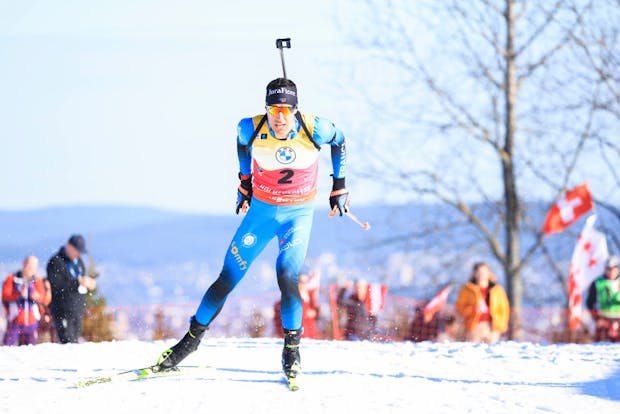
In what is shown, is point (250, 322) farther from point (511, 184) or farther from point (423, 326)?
point (511, 184)

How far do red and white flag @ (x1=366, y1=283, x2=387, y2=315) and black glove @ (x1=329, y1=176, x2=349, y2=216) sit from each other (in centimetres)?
487

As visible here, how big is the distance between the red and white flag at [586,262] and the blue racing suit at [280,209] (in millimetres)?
8062

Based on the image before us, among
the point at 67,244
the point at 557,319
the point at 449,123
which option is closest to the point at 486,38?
the point at 449,123

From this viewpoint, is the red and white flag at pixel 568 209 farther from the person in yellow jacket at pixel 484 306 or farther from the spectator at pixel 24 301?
the spectator at pixel 24 301

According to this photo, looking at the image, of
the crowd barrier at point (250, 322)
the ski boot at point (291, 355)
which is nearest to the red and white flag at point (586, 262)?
the crowd barrier at point (250, 322)

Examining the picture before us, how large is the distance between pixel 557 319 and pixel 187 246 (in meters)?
160

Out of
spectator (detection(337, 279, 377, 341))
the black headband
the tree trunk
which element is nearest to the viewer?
the black headband

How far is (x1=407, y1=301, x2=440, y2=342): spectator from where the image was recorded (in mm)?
12289

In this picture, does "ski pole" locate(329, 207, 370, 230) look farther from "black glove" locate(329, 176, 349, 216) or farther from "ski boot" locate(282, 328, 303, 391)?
"ski boot" locate(282, 328, 303, 391)

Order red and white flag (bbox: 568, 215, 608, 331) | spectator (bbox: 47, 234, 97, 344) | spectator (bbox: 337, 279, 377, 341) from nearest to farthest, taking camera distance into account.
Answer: spectator (bbox: 47, 234, 97, 344) < spectator (bbox: 337, 279, 377, 341) < red and white flag (bbox: 568, 215, 608, 331)

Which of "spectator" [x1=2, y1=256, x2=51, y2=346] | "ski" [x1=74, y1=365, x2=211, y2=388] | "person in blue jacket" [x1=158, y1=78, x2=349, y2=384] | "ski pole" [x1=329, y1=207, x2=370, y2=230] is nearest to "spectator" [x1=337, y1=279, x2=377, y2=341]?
"spectator" [x1=2, y1=256, x2=51, y2=346]

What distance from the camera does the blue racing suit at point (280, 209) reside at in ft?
20.9

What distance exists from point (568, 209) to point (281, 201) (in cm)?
949

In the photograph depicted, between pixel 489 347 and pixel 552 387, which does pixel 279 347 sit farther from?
pixel 552 387
